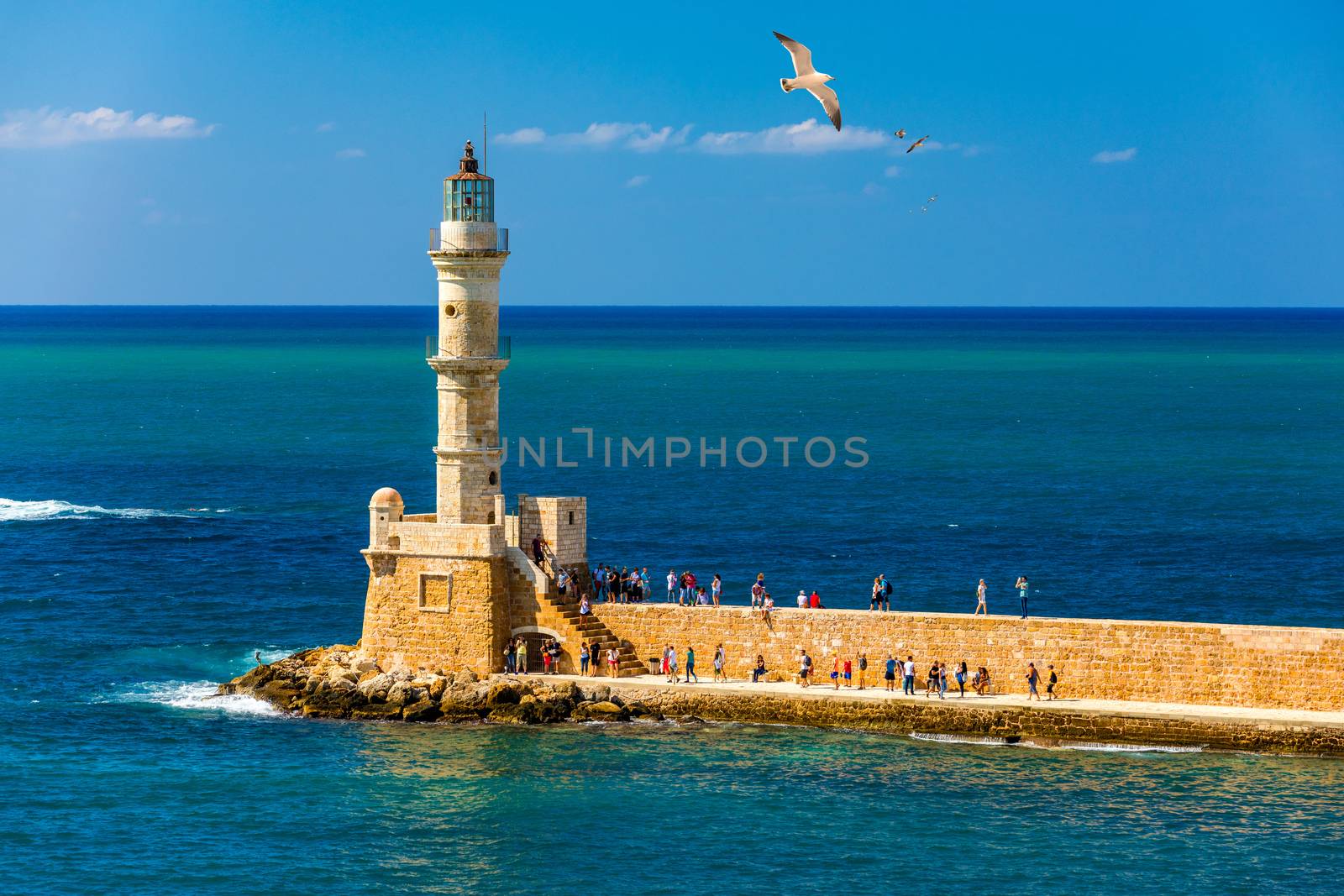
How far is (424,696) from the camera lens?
39.4 m

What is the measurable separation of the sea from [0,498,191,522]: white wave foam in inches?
10.3

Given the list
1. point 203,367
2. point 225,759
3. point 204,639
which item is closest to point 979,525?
point 204,639

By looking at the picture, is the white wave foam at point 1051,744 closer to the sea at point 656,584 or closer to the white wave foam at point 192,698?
the sea at point 656,584

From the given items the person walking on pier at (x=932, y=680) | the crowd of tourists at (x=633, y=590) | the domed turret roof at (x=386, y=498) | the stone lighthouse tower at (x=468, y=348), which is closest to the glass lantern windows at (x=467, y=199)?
the stone lighthouse tower at (x=468, y=348)

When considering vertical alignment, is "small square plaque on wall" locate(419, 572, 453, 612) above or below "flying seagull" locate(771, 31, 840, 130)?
below

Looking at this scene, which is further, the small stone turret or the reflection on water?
the small stone turret

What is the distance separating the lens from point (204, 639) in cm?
4703

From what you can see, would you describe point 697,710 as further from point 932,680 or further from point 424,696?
point 424,696

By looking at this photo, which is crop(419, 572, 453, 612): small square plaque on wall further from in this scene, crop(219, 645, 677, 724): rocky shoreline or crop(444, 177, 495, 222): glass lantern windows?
crop(444, 177, 495, 222): glass lantern windows

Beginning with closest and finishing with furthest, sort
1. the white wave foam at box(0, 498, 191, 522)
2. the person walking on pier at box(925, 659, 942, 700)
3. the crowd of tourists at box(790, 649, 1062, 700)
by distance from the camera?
the crowd of tourists at box(790, 649, 1062, 700) < the person walking on pier at box(925, 659, 942, 700) < the white wave foam at box(0, 498, 191, 522)

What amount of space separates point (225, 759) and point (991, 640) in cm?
1354

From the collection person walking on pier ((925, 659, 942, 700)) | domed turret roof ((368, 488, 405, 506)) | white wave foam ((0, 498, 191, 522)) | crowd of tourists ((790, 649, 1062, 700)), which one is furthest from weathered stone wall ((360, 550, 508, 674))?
white wave foam ((0, 498, 191, 522))

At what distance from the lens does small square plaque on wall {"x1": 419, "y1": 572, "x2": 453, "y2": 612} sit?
40.4m

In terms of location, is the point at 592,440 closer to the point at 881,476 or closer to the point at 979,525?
the point at 881,476
